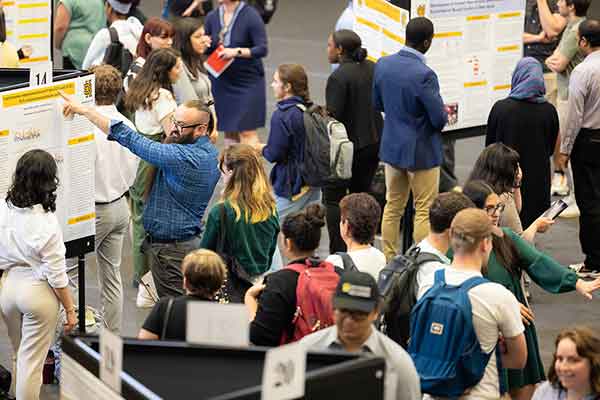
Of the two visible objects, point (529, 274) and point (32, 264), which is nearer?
point (529, 274)

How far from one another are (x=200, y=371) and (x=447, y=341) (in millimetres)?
2230

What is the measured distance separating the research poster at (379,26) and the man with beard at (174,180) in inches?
101

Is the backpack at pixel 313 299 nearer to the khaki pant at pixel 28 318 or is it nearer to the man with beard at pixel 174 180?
the khaki pant at pixel 28 318

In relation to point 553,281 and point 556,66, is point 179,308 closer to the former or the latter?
point 553,281

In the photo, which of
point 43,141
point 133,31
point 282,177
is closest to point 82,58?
point 133,31

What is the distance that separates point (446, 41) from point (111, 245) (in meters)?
3.26

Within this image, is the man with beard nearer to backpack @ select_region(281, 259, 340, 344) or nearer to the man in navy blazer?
backpack @ select_region(281, 259, 340, 344)

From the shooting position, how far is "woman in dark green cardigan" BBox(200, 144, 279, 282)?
659 cm

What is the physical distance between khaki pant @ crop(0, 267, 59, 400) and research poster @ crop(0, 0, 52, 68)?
4365 millimetres

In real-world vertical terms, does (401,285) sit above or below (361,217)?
below

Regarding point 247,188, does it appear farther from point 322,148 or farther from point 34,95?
point 322,148

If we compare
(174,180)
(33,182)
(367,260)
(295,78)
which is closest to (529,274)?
(367,260)

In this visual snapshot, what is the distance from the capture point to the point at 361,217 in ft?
18.9

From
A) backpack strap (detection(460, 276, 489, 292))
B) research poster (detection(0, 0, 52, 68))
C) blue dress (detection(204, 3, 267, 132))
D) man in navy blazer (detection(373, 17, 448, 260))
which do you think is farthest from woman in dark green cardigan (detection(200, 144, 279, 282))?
blue dress (detection(204, 3, 267, 132))
